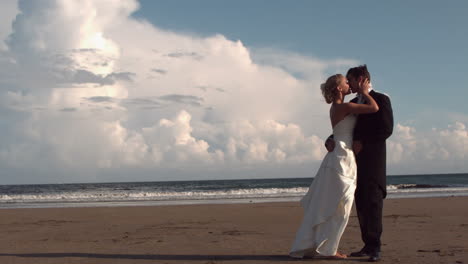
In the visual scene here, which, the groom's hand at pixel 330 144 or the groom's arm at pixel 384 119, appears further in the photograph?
the groom's hand at pixel 330 144

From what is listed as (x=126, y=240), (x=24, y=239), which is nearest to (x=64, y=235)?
(x=24, y=239)

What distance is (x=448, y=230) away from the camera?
7570 millimetres

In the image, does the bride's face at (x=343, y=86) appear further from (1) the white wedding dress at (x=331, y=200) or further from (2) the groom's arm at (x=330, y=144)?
(2) the groom's arm at (x=330, y=144)

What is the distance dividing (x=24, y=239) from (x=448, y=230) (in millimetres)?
6899

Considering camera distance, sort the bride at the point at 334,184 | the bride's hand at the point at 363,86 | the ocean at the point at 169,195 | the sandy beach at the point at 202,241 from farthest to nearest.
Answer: the ocean at the point at 169,195, the sandy beach at the point at 202,241, the bride's hand at the point at 363,86, the bride at the point at 334,184

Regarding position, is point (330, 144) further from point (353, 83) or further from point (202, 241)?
point (202, 241)

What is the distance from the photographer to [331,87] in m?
4.91

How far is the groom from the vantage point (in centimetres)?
484

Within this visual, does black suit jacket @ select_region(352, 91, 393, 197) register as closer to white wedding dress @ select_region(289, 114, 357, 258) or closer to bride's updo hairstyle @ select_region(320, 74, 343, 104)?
white wedding dress @ select_region(289, 114, 357, 258)

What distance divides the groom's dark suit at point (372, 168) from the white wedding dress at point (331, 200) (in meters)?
0.12

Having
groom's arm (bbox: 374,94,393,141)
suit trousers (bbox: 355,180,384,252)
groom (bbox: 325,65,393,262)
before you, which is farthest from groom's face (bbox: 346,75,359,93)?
suit trousers (bbox: 355,180,384,252)

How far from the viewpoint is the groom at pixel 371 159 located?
15.9 ft

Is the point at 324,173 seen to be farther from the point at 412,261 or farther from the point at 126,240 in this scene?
the point at 126,240

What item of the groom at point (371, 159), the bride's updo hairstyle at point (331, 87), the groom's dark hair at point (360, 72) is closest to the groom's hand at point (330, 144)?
the groom at point (371, 159)
